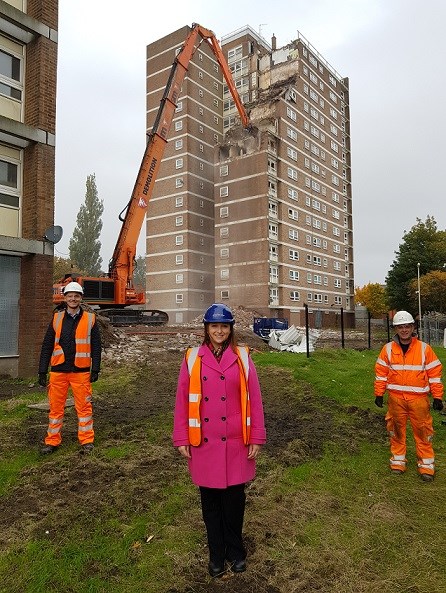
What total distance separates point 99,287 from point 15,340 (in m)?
10.8

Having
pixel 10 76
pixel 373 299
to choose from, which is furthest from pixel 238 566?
pixel 373 299

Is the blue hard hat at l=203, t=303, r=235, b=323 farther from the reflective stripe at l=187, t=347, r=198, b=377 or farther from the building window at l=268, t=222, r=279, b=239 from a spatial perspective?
the building window at l=268, t=222, r=279, b=239

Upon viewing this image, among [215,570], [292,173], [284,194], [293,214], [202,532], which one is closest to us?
[215,570]

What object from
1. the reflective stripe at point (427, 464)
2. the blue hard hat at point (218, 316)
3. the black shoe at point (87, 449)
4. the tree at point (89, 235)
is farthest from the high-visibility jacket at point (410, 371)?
the tree at point (89, 235)

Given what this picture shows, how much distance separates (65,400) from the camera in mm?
5719

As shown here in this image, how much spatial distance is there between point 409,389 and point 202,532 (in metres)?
2.93

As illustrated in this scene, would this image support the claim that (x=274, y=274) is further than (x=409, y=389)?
Answer: Yes

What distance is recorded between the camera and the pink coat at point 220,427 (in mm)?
3035

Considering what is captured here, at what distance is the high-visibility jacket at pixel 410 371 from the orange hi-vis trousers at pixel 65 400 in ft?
12.5

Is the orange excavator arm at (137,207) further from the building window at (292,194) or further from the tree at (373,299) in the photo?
the tree at (373,299)

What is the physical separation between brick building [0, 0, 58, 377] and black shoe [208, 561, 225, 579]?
9129mm

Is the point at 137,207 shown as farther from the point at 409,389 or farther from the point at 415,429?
the point at 415,429

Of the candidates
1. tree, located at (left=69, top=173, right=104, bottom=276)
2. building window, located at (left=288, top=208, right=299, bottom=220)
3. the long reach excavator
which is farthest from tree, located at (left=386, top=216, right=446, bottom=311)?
tree, located at (left=69, top=173, right=104, bottom=276)

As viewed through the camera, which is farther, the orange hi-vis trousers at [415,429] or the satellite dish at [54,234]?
the satellite dish at [54,234]
